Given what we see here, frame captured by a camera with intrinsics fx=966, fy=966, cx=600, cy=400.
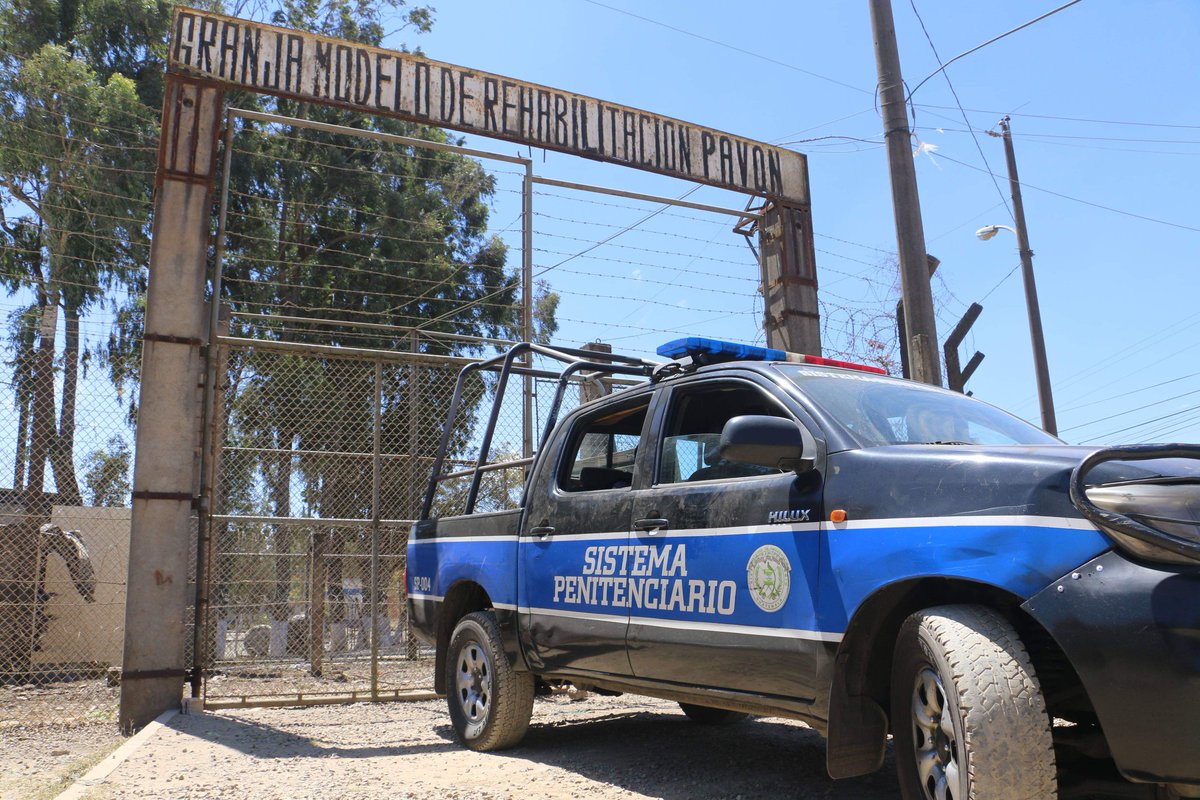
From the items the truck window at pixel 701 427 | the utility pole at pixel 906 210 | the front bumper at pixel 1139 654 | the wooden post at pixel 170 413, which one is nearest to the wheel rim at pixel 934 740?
the front bumper at pixel 1139 654

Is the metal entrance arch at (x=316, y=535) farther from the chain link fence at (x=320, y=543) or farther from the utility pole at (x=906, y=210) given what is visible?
the utility pole at (x=906, y=210)

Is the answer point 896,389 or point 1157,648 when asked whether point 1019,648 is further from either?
point 896,389

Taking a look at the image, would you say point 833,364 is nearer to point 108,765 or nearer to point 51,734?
point 108,765

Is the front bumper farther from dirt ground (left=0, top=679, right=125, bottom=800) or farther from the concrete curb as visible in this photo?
dirt ground (left=0, top=679, right=125, bottom=800)

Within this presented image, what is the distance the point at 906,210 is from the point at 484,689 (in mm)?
4986

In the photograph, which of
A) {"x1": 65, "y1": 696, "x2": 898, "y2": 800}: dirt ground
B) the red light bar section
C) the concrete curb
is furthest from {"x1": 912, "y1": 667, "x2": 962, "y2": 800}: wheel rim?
the concrete curb

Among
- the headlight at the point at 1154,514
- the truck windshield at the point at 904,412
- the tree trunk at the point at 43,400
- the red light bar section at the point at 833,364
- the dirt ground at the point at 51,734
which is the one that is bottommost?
the dirt ground at the point at 51,734

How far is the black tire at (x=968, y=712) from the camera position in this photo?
9.17 ft

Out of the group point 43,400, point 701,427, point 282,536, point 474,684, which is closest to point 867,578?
point 701,427

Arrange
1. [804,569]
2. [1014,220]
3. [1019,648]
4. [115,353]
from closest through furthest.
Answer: [1019,648]
[804,569]
[1014,220]
[115,353]

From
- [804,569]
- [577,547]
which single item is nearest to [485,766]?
[577,547]

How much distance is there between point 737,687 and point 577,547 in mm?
1320

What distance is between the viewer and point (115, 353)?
19094mm

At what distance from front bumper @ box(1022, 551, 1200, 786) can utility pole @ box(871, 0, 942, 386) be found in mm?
4587
